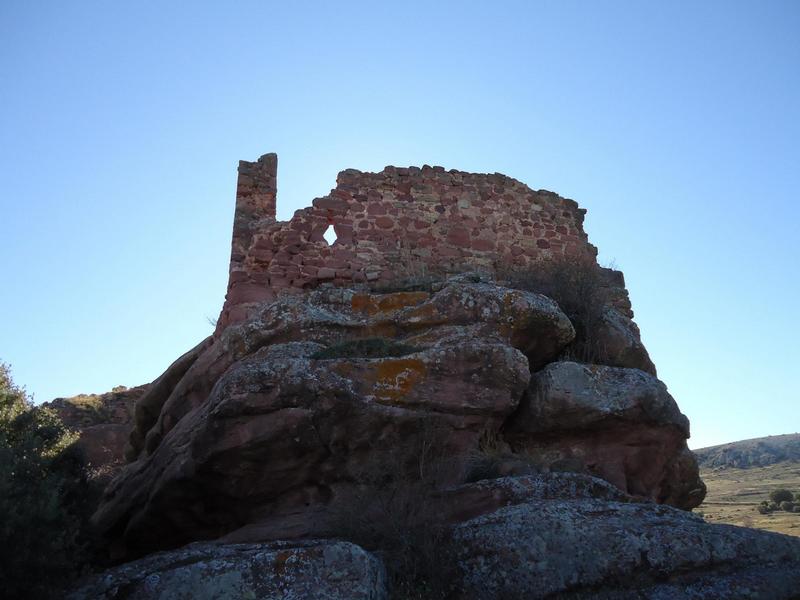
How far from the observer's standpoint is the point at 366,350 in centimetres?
769

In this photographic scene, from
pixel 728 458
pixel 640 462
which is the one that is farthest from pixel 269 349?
pixel 728 458

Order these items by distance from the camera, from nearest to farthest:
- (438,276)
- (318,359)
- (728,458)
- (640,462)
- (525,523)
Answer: (525,523) < (318,359) < (640,462) < (438,276) < (728,458)

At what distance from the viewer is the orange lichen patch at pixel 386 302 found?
859 centimetres

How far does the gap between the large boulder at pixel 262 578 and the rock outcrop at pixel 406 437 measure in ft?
0.05

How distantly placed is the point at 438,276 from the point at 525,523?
5.71 metres

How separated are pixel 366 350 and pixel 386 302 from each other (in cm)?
109

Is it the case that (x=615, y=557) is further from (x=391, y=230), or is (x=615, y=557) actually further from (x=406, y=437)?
(x=391, y=230)

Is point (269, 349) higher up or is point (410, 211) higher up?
point (410, 211)

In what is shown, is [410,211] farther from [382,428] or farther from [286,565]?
[286,565]

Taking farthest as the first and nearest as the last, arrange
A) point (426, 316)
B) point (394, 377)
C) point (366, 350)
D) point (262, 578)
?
point (426, 316), point (366, 350), point (394, 377), point (262, 578)

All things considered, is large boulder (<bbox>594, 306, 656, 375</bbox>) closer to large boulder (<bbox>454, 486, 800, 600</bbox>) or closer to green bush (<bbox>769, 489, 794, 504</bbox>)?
large boulder (<bbox>454, 486, 800, 600</bbox>)

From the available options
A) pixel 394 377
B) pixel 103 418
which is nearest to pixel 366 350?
pixel 394 377

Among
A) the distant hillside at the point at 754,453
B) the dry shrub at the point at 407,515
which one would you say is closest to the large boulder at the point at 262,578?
the dry shrub at the point at 407,515

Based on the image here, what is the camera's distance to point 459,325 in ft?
26.7
